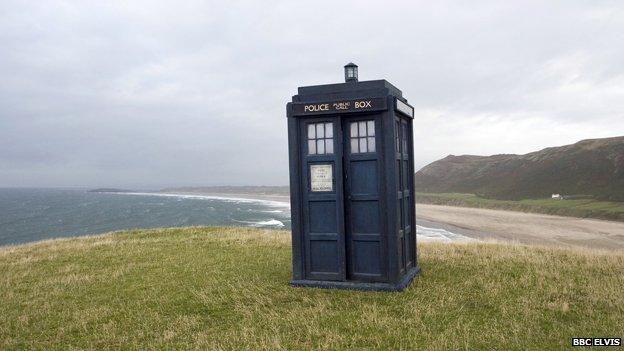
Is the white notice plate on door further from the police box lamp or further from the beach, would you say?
the beach

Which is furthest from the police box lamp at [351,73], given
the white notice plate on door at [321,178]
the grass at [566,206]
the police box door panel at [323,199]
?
the grass at [566,206]

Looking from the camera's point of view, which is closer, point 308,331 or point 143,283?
point 308,331

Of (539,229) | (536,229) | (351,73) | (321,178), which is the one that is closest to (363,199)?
(321,178)

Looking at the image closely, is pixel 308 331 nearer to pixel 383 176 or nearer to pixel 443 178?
pixel 383 176

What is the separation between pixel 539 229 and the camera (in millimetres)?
41688

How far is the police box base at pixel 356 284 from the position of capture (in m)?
8.02

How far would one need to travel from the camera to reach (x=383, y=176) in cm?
810

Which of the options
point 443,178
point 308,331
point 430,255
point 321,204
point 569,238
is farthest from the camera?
point 443,178

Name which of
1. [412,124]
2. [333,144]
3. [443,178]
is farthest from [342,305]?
[443,178]

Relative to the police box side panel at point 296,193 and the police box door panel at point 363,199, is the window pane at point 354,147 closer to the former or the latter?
the police box door panel at point 363,199

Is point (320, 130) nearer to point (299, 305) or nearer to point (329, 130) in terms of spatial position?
point (329, 130)

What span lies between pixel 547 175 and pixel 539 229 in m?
48.5

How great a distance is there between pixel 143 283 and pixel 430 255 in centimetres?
734

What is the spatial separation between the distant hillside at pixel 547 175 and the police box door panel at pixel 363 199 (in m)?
62.4
